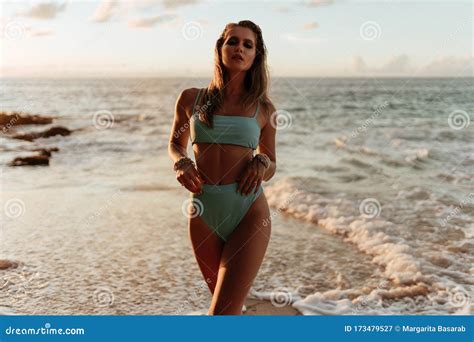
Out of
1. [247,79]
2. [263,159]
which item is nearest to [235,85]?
[247,79]

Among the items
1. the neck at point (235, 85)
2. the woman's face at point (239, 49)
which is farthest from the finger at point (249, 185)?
the woman's face at point (239, 49)

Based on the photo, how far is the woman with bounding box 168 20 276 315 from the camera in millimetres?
2688

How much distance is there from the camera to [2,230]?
681cm

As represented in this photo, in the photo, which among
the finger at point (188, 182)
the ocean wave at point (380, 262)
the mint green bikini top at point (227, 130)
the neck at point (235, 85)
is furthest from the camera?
the ocean wave at point (380, 262)

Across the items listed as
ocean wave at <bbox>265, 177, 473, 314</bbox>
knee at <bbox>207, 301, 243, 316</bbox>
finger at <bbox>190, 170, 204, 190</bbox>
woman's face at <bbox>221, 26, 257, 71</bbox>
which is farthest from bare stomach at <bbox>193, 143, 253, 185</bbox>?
ocean wave at <bbox>265, 177, 473, 314</bbox>

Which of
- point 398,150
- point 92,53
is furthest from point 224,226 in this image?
point 92,53

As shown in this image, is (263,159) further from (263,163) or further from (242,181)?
(242,181)

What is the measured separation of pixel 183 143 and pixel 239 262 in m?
0.75

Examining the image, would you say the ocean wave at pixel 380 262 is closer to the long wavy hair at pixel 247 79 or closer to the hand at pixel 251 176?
the hand at pixel 251 176

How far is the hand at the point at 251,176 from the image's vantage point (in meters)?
2.69

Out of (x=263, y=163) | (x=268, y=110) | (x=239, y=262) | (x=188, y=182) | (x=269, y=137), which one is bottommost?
(x=239, y=262)

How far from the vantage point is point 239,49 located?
9.01 feet

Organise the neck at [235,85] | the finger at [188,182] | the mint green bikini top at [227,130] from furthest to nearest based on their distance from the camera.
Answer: the neck at [235,85] < the mint green bikini top at [227,130] < the finger at [188,182]

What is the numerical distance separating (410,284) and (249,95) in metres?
3.59
